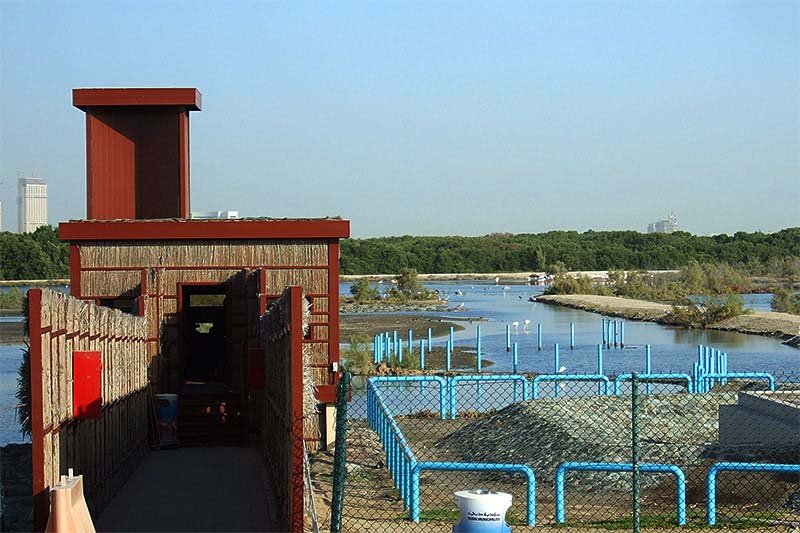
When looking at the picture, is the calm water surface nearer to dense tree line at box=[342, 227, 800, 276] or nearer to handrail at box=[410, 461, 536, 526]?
handrail at box=[410, 461, 536, 526]

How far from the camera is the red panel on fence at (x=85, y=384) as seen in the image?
36.3 feet

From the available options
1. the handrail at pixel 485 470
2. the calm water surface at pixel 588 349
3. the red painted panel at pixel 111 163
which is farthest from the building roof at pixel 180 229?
the handrail at pixel 485 470

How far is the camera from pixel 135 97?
21.9 metres

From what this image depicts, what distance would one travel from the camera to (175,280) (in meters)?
19.5

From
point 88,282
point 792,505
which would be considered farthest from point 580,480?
point 88,282

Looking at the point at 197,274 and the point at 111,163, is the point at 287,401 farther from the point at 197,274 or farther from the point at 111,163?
the point at 111,163

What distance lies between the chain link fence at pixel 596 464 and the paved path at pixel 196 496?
4.07 feet

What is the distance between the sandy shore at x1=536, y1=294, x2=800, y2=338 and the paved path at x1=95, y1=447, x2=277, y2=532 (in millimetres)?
44188

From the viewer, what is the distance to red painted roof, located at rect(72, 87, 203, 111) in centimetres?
2178

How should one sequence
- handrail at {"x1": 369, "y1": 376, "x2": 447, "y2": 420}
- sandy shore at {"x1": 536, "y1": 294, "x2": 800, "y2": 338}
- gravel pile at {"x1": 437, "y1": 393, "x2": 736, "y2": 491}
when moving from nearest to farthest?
gravel pile at {"x1": 437, "y1": 393, "x2": 736, "y2": 491}, handrail at {"x1": 369, "y1": 376, "x2": 447, "y2": 420}, sandy shore at {"x1": 536, "y1": 294, "x2": 800, "y2": 338}

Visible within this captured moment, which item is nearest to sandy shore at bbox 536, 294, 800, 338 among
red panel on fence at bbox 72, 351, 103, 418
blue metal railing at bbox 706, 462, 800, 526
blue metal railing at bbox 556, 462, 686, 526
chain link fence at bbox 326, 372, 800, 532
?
chain link fence at bbox 326, 372, 800, 532

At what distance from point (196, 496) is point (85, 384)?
3.16 meters

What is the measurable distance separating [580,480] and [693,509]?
2249mm

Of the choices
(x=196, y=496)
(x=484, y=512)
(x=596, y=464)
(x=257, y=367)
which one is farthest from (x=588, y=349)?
(x=484, y=512)
